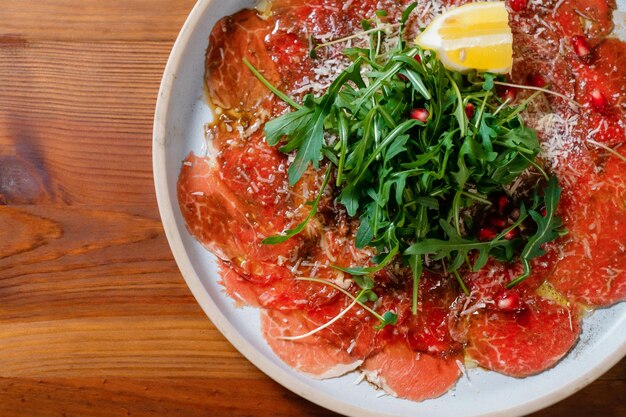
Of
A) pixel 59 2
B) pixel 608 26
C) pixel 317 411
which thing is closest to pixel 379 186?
pixel 317 411

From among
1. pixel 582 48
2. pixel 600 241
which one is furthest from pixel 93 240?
pixel 582 48

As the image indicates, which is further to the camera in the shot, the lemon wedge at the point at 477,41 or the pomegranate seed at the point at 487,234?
the pomegranate seed at the point at 487,234

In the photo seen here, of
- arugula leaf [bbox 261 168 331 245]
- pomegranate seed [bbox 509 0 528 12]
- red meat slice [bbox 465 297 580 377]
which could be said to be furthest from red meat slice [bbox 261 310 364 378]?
pomegranate seed [bbox 509 0 528 12]

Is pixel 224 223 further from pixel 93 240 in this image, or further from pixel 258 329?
pixel 93 240

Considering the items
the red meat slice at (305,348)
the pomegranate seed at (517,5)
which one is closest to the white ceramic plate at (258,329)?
the red meat slice at (305,348)

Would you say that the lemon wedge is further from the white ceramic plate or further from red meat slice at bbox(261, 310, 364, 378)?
red meat slice at bbox(261, 310, 364, 378)

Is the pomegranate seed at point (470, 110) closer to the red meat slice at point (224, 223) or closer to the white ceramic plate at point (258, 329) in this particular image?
the red meat slice at point (224, 223)

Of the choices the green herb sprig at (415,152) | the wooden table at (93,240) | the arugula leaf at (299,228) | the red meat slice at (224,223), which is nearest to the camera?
the green herb sprig at (415,152)
